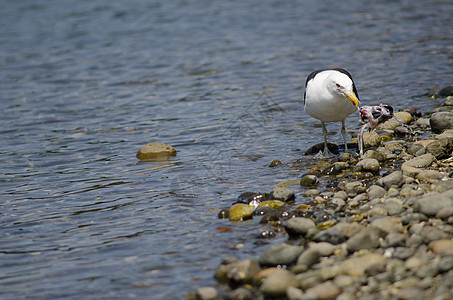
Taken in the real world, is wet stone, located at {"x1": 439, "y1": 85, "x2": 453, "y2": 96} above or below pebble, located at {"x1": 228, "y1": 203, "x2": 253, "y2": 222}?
above

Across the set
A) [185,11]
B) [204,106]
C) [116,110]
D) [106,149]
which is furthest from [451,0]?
[106,149]

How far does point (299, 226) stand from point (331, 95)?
2.67m

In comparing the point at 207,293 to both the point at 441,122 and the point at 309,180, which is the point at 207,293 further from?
the point at 441,122

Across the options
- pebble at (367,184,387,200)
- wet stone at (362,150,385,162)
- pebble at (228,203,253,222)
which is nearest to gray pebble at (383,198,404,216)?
pebble at (367,184,387,200)

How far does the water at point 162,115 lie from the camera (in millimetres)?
6227

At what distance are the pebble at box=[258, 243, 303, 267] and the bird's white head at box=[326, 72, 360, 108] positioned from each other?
2963 mm

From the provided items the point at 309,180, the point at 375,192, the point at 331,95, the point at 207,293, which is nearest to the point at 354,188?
the point at 375,192

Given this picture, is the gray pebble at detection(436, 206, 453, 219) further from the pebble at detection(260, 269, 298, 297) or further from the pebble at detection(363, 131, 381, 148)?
the pebble at detection(363, 131, 381, 148)

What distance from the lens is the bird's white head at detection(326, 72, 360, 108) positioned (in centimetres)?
785

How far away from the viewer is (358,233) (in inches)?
223

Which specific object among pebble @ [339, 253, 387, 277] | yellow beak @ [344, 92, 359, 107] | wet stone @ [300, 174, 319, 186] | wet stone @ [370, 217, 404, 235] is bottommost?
wet stone @ [300, 174, 319, 186]

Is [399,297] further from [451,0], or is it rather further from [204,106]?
[451,0]

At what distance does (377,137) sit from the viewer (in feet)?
30.6

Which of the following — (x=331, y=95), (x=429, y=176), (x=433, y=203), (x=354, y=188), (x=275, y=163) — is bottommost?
(x=275, y=163)
